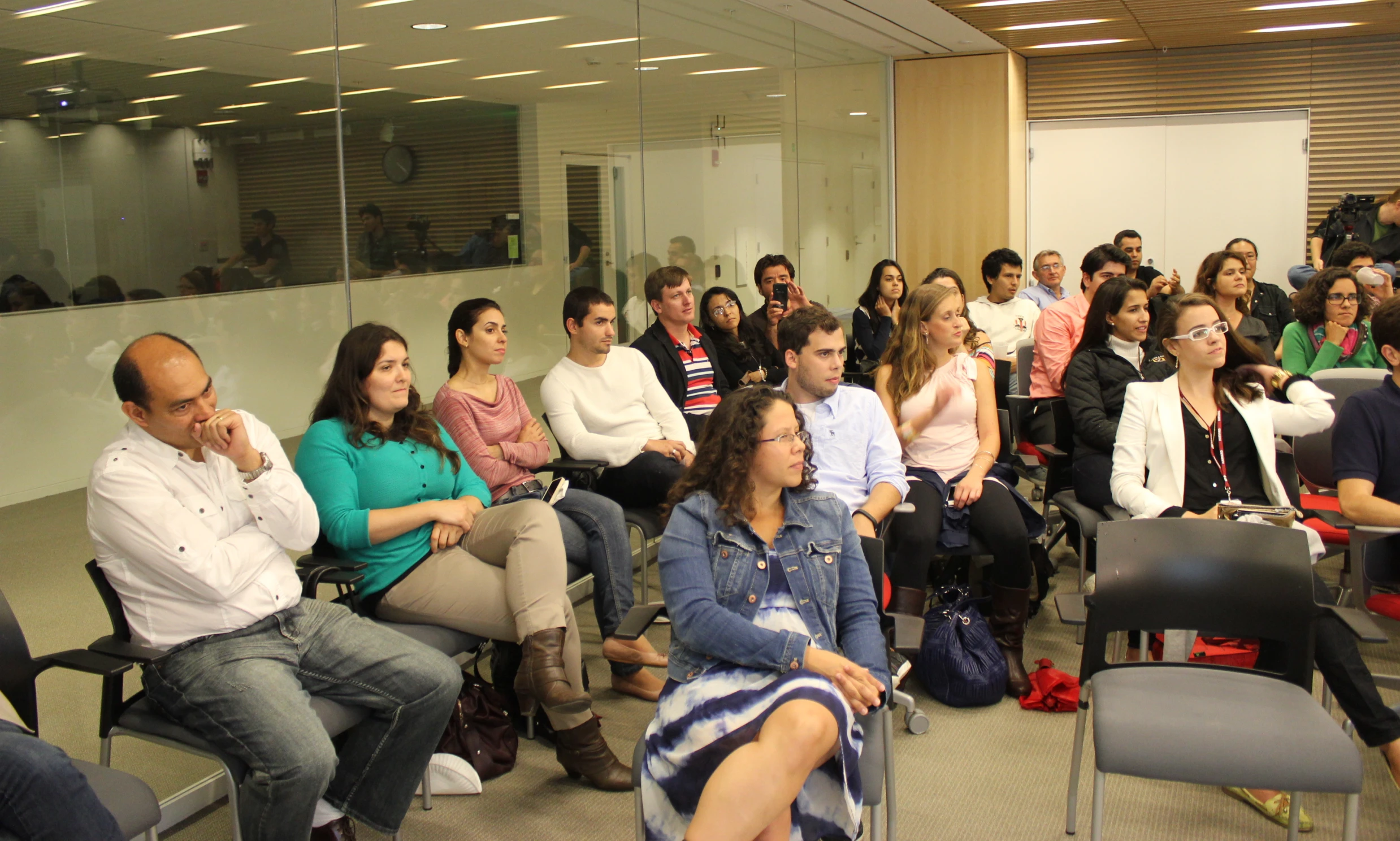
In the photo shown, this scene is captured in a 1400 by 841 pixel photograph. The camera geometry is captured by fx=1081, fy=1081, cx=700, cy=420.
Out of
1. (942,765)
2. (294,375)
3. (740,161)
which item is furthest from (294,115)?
(740,161)

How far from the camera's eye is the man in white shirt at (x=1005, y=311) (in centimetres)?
665

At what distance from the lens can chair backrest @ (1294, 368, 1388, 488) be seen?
3.99 metres

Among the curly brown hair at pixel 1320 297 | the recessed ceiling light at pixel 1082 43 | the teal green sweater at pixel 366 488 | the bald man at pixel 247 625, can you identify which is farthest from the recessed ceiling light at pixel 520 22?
the recessed ceiling light at pixel 1082 43

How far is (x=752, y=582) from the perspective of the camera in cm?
247

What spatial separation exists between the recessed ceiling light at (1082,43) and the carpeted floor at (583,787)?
698cm

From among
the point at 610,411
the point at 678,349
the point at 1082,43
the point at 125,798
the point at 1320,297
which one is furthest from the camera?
the point at 1082,43

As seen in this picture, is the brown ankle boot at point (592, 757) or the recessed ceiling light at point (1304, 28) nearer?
the brown ankle boot at point (592, 757)

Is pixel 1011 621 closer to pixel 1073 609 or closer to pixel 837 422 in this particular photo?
pixel 837 422

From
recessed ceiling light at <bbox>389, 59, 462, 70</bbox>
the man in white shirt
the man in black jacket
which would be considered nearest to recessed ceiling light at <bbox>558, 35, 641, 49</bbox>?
recessed ceiling light at <bbox>389, 59, 462, 70</bbox>

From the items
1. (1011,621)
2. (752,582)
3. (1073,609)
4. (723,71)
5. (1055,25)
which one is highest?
(1055,25)

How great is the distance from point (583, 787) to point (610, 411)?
1.55m

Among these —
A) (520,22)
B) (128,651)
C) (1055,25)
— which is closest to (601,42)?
(520,22)

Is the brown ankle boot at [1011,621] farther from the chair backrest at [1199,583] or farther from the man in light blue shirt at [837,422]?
the chair backrest at [1199,583]

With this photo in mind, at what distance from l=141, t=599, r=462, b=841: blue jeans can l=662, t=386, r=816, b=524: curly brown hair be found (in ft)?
2.57
